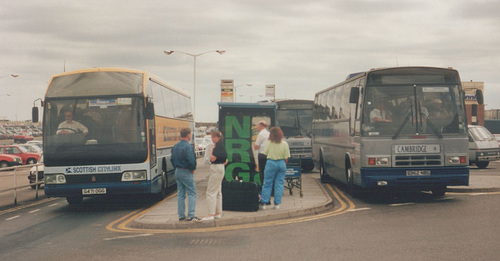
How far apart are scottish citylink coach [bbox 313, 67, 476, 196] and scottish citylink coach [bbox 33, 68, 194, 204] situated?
519cm

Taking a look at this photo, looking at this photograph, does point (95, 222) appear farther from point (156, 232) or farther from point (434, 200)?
point (434, 200)

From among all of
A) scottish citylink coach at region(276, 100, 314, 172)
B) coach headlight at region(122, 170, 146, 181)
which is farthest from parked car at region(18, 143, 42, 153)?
coach headlight at region(122, 170, 146, 181)

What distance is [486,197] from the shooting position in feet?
44.8

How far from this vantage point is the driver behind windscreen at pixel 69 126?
1355 cm

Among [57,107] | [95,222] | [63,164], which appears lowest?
[95,222]

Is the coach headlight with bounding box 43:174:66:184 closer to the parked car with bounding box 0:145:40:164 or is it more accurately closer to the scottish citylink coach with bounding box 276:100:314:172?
the scottish citylink coach with bounding box 276:100:314:172

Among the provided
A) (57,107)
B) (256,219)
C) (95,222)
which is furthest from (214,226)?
(57,107)

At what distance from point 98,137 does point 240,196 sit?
4018 millimetres

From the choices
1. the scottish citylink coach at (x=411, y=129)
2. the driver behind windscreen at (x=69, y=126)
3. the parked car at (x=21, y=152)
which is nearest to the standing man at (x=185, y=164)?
the driver behind windscreen at (x=69, y=126)

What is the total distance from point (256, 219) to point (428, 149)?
189 inches

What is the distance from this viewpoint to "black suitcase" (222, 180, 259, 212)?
11.7 meters

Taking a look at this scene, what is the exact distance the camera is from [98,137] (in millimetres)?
13570

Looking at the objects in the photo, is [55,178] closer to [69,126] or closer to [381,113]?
[69,126]

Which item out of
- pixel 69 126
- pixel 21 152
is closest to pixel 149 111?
pixel 69 126
